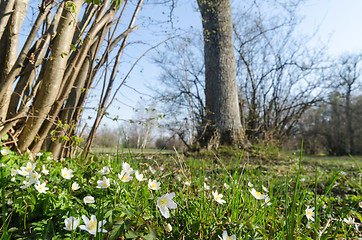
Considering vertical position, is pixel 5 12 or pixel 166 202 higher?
pixel 5 12

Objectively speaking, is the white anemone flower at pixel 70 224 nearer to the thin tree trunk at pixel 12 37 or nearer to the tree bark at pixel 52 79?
the tree bark at pixel 52 79

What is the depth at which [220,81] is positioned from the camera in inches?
183

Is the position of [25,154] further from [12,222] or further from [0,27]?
[0,27]

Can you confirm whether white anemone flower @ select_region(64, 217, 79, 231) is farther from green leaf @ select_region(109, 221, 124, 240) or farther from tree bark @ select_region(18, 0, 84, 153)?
tree bark @ select_region(18, 0, 84, 153)

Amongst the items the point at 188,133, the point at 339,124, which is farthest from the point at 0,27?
the point at 339,124

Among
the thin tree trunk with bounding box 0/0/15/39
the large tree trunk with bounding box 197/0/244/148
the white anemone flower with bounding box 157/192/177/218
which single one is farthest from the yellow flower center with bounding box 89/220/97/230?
the large tree trunk with bounding box 197/0/244/148

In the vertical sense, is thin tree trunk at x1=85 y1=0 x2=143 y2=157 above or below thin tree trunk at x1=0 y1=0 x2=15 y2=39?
below

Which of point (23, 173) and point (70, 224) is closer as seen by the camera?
point (70, 224)

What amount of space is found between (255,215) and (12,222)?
4.07ft

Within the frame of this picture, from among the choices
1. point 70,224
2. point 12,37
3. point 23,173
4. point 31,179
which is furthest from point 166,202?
point 12,37

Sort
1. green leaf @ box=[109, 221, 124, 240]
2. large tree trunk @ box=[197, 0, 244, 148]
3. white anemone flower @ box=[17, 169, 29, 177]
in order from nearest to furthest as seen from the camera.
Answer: green leaf @ box=[109, 221, 124, 240]
white anemone flower @ box=[17, 169, 29, 177]
large tree trunk @ box=[197, 0, 244, 148]

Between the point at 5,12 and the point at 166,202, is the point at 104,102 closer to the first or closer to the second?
the point at 5,12

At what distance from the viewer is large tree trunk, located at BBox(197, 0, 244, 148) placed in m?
4.45

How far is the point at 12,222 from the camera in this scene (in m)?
1.08
